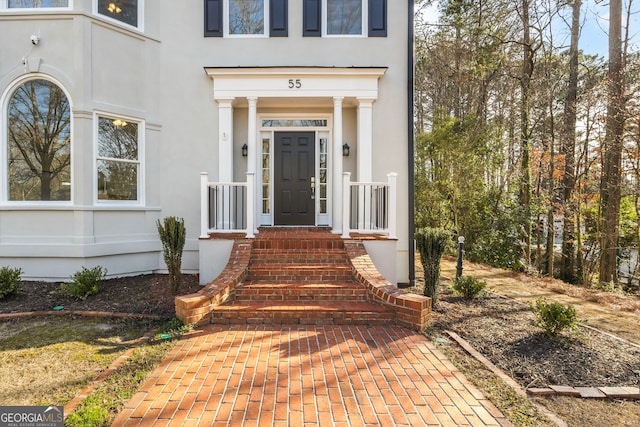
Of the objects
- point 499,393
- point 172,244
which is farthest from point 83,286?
point 499,393

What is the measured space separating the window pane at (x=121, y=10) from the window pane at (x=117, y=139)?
198cm

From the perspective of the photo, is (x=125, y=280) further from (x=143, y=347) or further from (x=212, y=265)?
Answer: (x=143, y=347)

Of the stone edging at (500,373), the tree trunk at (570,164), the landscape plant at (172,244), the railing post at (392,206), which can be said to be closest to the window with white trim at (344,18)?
the railing post at (392,206)

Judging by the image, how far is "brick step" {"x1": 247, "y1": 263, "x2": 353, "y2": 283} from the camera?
524 cm

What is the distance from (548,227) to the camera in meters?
11.0

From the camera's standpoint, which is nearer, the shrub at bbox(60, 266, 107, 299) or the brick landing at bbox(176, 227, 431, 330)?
the brick landing at bbox(176, 227, 431, 330)

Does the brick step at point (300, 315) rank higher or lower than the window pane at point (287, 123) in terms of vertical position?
lower

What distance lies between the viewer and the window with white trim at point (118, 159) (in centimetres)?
631

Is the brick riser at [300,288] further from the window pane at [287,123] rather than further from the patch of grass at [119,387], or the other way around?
the window pane at [287,123]

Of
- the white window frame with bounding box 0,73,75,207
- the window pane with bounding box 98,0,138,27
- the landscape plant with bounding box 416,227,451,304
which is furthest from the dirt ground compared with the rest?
the window pane with bounding box 98,0,138,27

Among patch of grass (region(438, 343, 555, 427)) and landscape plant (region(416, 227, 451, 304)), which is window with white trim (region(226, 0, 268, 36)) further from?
patch of grass (region(438, 343, 555, 427))

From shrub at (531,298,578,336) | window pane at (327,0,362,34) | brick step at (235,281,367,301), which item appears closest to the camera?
shrub at (531,298,578,336)

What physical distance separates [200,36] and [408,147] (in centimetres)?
484

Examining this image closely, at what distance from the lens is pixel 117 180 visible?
6531 millimetres
